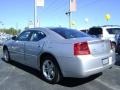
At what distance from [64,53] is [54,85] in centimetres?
98

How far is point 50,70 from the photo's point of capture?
300 inches

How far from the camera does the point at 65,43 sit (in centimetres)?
704

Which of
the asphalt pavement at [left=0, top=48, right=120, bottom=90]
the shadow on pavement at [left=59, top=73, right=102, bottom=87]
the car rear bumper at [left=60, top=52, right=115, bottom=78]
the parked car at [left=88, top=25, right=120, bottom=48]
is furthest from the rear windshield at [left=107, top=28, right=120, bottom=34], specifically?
the car rear bumper at [left=60, top=52, right=115, bottom=78]

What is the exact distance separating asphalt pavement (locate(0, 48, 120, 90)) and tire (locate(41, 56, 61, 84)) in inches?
5.8

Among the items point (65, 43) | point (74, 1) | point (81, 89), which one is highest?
point (74, 1)

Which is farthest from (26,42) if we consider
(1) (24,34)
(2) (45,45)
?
(2) (45,45)

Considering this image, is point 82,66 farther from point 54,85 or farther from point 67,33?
point 67,33

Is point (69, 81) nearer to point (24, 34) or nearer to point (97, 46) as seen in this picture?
point (97, 46)

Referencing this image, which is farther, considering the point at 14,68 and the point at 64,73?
the point at 14,68

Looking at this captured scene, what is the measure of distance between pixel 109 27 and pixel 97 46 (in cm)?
976

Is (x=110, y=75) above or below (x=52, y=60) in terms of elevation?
below

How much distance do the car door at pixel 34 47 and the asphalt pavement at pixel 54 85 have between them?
49 centimetres

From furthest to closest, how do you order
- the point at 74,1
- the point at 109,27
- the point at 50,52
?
the point at 74,1, the point at 109,27, the point at 50,52

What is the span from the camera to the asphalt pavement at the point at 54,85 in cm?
704
